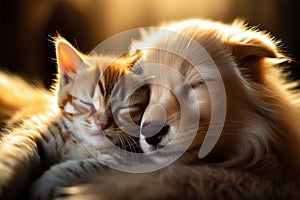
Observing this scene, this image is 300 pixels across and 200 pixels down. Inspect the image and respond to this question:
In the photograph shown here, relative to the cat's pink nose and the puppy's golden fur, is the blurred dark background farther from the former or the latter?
the cat's pink nose

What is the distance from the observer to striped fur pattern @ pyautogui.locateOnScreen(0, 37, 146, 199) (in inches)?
38.5

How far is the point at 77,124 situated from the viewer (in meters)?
1.10

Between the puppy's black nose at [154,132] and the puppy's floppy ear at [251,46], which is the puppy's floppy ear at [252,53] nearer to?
the puppy's floppy ear at [251,46]

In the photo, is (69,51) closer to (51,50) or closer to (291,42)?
(51,50)

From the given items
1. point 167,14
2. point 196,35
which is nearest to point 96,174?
point 196,35

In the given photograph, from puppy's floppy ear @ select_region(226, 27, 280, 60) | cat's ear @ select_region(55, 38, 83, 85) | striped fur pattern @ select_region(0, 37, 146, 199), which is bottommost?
striped fur pattern @ select_region(0, 37, 146, 199)

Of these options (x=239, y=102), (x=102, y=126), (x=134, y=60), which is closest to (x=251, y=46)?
(x=239, y=102)

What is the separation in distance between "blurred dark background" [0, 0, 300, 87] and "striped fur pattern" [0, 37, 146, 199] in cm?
65

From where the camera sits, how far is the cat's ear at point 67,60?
112 centimetres

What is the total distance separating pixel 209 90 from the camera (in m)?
1.06

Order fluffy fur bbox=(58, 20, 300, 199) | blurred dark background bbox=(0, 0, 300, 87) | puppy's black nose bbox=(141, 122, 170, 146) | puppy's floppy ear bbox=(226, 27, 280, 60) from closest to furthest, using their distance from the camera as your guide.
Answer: fluffy fur bbox=(58, 20, 300, 199) → puppy's black nose bbox=(141, 122, 170, 146) → puppy's floppy ear bbox=(226, 27, 280, 60) → blurred dark background bbox=(0, 0, 300, 87)

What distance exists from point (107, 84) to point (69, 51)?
0.42 ft

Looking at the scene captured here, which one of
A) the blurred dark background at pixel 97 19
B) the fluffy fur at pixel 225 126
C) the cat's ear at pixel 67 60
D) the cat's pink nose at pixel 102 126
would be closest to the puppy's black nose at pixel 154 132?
the fluffy fur at pixel 225 126

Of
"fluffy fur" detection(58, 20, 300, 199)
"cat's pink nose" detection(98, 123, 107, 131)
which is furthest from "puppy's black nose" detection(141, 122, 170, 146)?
"cat's pink nose" detection(98, 123, 107, 131)
